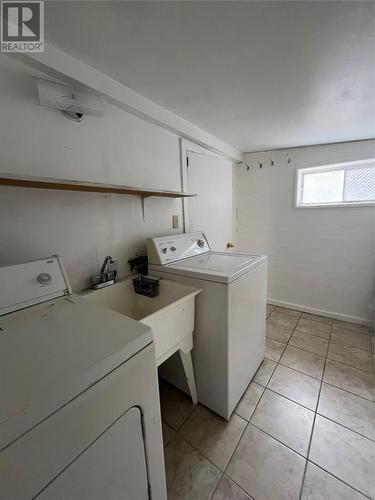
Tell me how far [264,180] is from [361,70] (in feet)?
5.58

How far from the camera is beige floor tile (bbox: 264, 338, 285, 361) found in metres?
2.04

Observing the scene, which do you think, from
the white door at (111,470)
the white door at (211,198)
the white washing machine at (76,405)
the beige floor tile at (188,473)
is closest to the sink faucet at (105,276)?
the white washing machine at (76,405)

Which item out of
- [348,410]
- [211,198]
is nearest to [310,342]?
[348,410]

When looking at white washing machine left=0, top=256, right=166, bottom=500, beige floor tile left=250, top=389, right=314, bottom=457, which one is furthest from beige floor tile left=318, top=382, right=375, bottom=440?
white washing machine left=0, top=256, right=166, bottom=500

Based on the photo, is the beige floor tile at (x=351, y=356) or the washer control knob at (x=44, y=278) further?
the beige floor tile at (x=351, y=356)

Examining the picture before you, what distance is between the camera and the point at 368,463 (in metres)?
1.16

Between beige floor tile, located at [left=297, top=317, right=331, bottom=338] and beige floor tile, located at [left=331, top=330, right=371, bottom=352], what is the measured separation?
0.28ft

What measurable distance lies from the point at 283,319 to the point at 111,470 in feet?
8.61

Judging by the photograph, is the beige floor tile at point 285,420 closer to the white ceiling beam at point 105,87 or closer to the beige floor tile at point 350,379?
the beige floor tile at point 350,379

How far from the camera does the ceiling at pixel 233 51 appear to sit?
88 cm

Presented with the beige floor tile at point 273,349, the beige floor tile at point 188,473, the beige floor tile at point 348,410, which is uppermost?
the beige floor tile at point 273,349

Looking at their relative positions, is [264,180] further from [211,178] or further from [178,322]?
[178,322]

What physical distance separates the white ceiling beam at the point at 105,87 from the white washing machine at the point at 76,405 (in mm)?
1050

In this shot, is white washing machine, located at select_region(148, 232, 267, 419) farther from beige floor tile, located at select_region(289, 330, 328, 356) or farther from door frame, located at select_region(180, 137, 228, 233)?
beige floor tile, located at select_region(289, 330, 328, 356)
